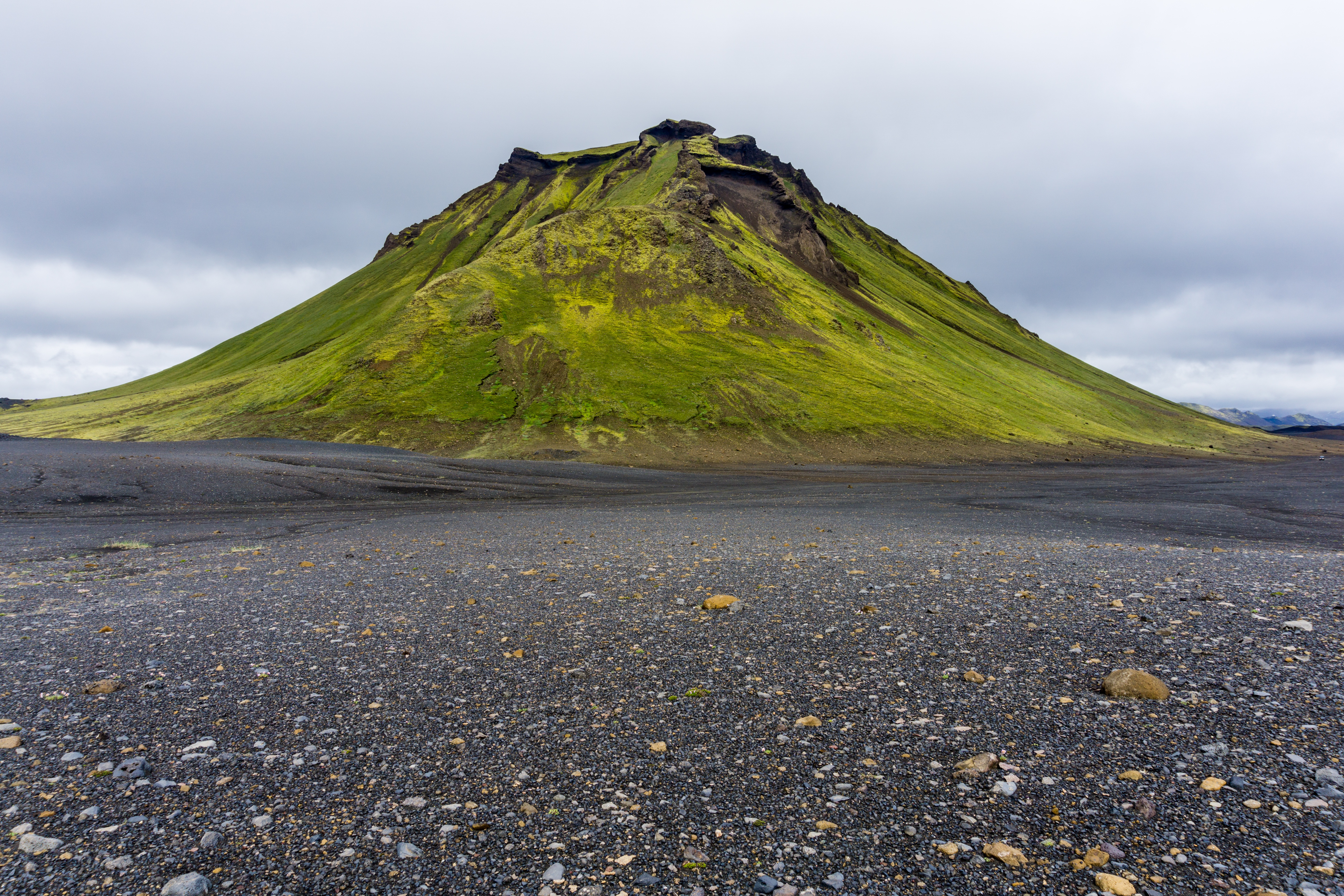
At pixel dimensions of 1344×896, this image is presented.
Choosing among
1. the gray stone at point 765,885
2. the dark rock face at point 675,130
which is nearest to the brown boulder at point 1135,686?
the gray stone at point 765,885

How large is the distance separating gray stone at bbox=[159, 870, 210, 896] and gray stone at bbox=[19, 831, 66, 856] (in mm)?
1023

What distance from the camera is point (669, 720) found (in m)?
6.03

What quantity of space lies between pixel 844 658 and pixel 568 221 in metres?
96.1

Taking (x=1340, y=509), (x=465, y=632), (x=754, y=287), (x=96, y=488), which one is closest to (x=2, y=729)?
(x=465, y=632)

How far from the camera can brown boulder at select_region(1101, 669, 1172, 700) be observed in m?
6.07

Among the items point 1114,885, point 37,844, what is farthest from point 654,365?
point 1114,885

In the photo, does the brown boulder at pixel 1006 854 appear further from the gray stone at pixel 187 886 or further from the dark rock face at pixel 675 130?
the dark rock face at pixel 675 130

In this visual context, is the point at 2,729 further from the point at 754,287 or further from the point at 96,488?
the point at 754,287

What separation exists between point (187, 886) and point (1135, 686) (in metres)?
8.12

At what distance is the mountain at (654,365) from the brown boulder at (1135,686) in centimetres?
4794

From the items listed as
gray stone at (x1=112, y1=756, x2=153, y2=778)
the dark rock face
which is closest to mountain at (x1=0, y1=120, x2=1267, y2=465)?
the dark rock face

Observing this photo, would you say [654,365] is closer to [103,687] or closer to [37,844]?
[103,687]


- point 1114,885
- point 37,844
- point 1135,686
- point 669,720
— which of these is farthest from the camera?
point 1135,686

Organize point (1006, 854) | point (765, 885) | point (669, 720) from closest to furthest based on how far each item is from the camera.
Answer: point (765, 885) < point (1006, 854) < point (669, 720)
